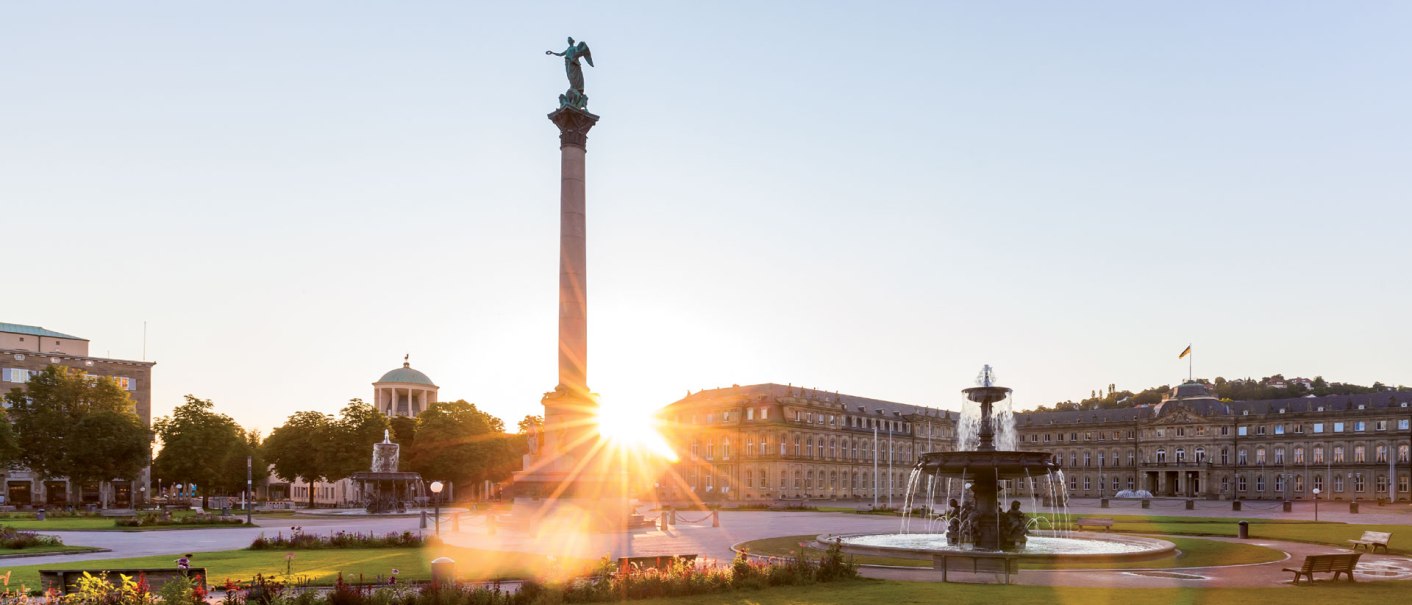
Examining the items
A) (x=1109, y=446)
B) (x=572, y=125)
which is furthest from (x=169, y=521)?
(x=1109, y=446)

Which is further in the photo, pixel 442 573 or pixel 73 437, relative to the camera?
pixel 73 437

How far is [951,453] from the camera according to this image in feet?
107

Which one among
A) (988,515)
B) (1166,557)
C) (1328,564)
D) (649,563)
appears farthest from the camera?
(988,515)

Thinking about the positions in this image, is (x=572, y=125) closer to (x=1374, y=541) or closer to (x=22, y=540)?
(x=22, y=540)

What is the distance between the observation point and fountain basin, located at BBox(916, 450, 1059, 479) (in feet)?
104

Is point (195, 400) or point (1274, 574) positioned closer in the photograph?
point (1274, 574)

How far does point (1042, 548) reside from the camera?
33625 mm

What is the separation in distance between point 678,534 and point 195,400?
63089mm

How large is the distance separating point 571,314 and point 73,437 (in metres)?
50.4

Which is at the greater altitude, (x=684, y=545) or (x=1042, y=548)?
Result: (x=1042, y=548)

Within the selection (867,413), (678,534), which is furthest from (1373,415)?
(678,534)

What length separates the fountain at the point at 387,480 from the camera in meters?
69.9

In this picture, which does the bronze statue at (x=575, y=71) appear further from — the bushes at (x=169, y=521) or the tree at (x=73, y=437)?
the tree at (x=73, y=437)

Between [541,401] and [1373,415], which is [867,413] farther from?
[541,401]
